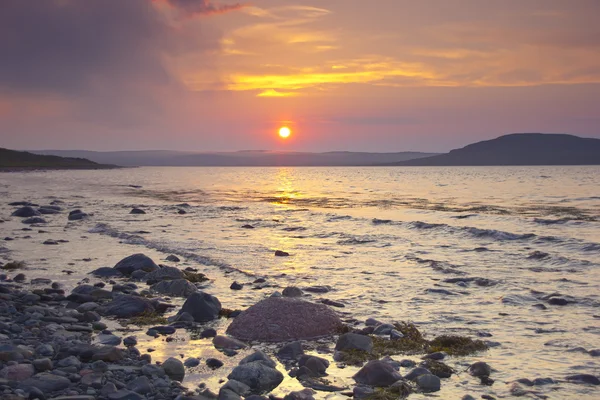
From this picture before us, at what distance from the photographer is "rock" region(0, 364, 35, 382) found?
A: 6660 millimetres

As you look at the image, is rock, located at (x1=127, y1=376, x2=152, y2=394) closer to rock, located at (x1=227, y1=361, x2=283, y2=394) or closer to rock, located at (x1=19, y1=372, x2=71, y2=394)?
rock, located at (x1=19, y1=372, x2=71, y2=394)

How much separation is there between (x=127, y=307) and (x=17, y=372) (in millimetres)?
4110

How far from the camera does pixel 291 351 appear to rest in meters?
8.45

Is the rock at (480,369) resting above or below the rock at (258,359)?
below

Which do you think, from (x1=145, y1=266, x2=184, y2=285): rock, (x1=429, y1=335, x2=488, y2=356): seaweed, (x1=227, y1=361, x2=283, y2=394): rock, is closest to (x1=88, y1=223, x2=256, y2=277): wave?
(x1=145, y1=266, x2=184, y2=285): rock

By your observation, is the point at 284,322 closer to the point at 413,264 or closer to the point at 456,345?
the point at 456,345

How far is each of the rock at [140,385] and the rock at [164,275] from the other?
293 inches

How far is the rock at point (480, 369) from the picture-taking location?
7617 mm

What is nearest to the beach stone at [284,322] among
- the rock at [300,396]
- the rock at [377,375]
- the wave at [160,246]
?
the rock at [377,375]

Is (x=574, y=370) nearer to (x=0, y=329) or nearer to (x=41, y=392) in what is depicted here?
(x=41, y=392)

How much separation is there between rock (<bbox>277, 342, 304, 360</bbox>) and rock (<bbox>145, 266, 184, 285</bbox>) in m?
6.41

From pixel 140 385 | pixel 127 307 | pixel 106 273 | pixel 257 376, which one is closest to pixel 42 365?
pixel 140 385

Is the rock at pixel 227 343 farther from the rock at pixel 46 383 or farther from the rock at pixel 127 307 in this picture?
the rock at pixel 46 383

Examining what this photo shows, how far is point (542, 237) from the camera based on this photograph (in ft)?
74.6
